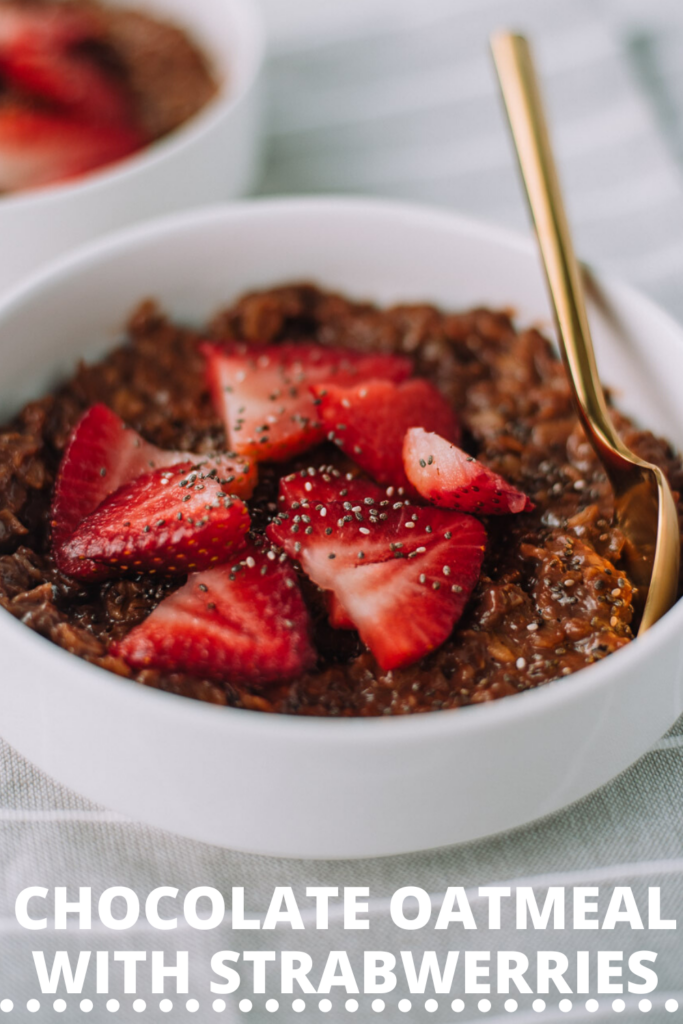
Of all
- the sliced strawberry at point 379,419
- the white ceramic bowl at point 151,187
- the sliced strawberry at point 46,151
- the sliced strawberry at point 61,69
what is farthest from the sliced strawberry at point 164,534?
the sliced strawberry at point 61,69

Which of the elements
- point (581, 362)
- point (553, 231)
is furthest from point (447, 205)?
point (581, 362)

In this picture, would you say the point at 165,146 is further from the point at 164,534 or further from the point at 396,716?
the point at 396,716

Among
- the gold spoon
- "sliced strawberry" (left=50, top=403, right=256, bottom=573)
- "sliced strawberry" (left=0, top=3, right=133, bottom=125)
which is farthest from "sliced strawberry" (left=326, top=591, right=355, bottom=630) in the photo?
"sliced strawberry" (left=0, top=3, right=133, bottom=125)

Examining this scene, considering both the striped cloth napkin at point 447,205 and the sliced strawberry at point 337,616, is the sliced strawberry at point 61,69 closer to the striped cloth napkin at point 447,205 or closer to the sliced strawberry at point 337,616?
the striped cloth napkin at point 447,205

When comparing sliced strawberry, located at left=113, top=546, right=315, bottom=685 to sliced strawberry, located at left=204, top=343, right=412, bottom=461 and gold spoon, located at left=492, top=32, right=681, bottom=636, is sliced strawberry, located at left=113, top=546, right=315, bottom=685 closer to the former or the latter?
sliced strawberry, located at left=204, top=343, right=412, bottom=461

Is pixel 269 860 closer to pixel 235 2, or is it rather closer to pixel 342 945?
pixel 342 945

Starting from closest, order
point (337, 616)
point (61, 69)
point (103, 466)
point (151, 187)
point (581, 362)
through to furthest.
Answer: point (337, 616) → point (103, 466) → point (581, 362) → point (151, 187) → point (61, 69)

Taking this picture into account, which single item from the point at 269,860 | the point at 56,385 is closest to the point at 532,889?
the point at 269,860
